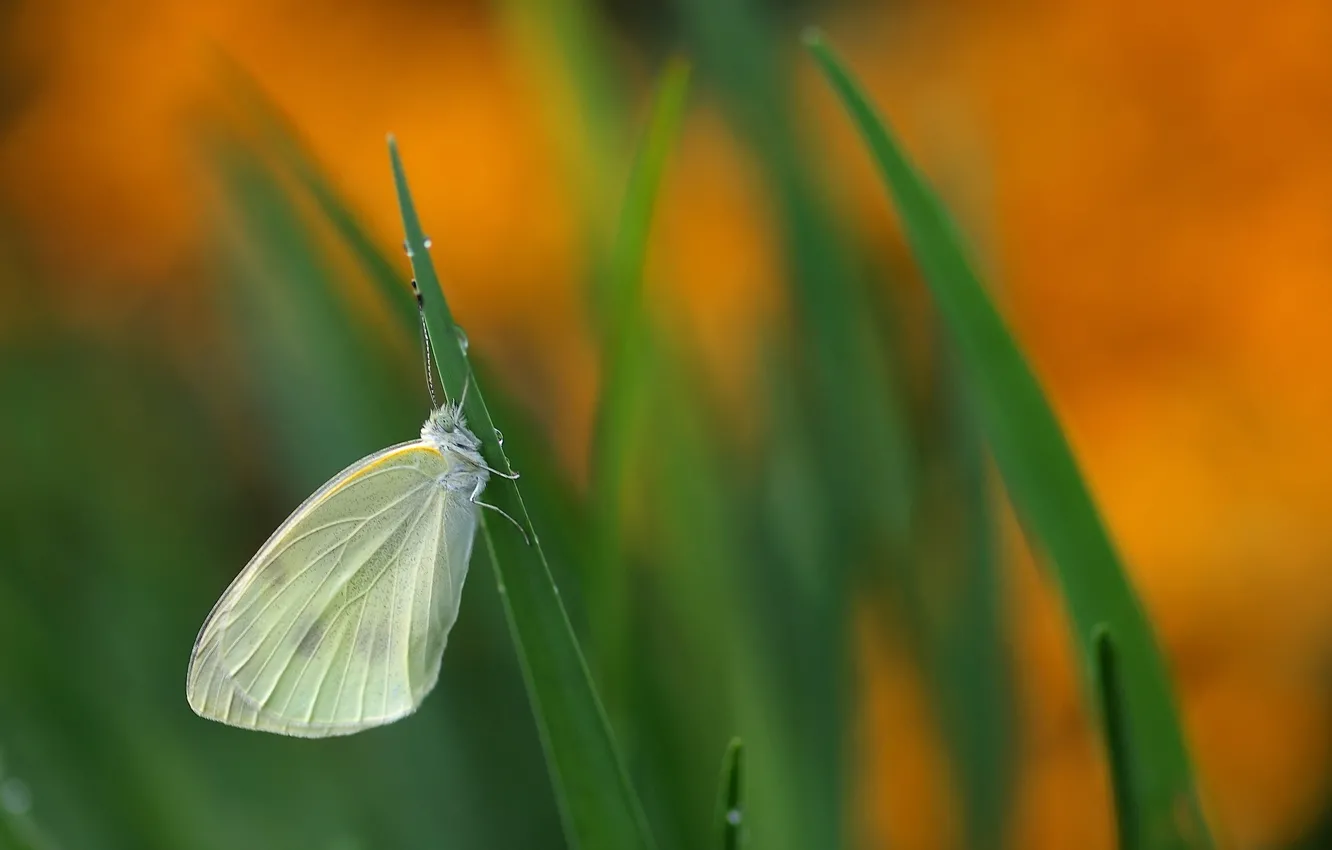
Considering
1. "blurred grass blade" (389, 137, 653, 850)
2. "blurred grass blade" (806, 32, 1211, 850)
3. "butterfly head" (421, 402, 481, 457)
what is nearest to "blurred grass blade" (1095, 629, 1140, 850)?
"blurred grass blade" (806, 32, 1211, 850)

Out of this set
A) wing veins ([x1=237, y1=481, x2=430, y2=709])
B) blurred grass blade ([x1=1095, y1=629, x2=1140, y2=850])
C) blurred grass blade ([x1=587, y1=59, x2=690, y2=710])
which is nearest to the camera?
blurred grass blade ([x1=1095, y1=629, x2=1140, y2=850])

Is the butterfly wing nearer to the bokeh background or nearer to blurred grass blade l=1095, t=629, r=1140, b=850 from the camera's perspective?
the bokeh background

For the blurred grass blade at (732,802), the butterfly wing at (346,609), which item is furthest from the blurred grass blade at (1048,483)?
the butterfly wing at (346,609)

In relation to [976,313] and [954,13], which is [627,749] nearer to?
[976,313]

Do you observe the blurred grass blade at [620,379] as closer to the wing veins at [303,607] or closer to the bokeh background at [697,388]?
the bokeh background at [697,388]

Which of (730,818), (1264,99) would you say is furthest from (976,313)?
(1264,99)

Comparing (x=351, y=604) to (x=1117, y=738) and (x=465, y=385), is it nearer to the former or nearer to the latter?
(x=465, y=385)
